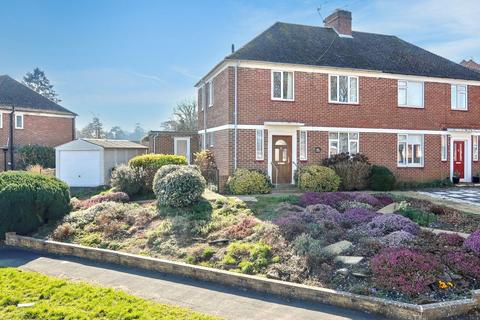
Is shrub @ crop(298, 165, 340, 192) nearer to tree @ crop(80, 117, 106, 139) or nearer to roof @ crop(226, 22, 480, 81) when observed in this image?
roof @ crop(226, 22, 480, 81)

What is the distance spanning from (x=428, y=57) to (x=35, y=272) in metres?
23.5

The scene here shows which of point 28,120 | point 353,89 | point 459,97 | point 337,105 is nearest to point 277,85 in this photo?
point 337,105

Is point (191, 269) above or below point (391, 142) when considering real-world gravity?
below

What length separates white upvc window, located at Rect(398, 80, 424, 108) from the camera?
21094 millimetres

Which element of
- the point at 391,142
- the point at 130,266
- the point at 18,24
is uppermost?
the point at 18,24

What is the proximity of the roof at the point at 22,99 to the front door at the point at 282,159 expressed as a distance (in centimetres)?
2242

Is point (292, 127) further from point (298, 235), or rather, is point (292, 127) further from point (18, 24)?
point (18, 24)

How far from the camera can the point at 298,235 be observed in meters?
8.76

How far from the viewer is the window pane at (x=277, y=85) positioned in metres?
18.8

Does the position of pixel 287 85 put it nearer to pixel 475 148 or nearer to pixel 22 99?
pixel 475 148

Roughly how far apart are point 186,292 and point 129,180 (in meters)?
10.2

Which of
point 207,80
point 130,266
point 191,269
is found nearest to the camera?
point 191,269

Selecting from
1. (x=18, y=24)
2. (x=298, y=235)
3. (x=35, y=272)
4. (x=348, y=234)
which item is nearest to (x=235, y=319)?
(x=298, y=235)

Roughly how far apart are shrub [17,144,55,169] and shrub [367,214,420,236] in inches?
1051
